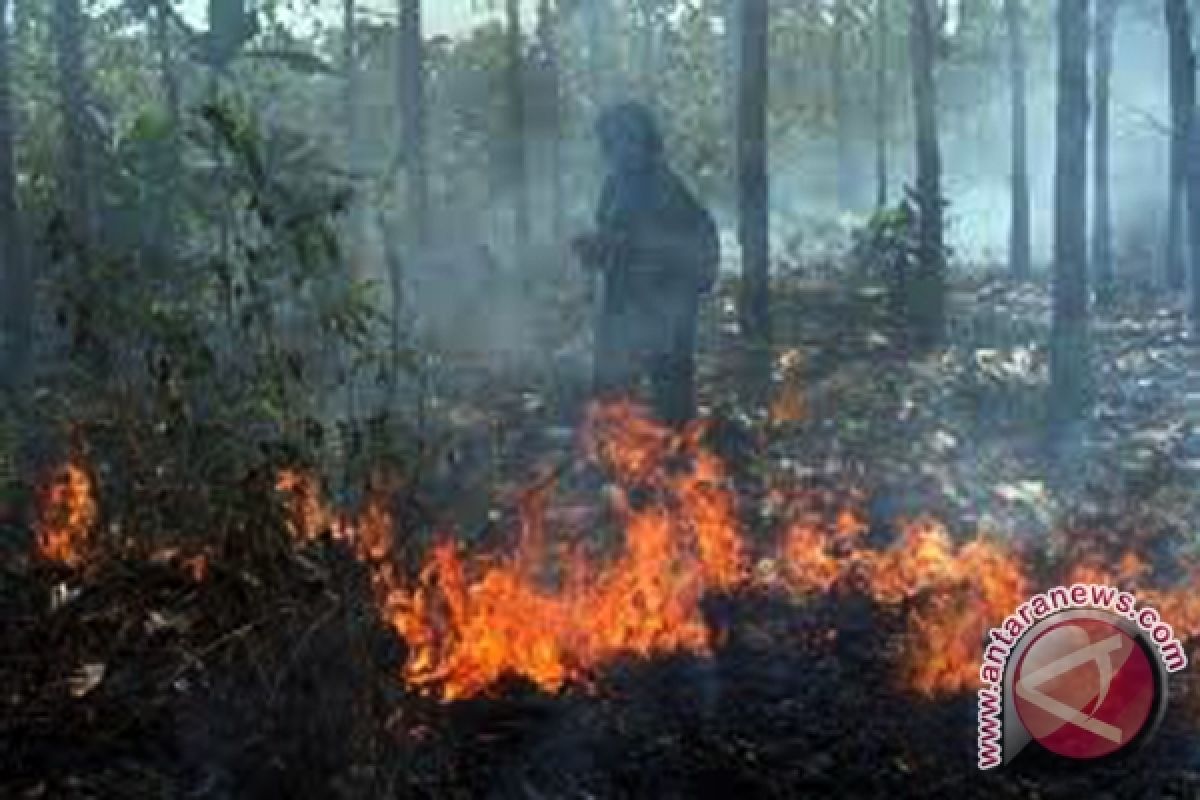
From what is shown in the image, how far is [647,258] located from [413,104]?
13.5 m

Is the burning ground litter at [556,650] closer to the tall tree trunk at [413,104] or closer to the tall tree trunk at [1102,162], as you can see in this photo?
the tall tree trunk at [413,104]

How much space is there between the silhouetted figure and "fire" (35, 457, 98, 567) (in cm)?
499

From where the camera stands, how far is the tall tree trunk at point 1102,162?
92.8 ft

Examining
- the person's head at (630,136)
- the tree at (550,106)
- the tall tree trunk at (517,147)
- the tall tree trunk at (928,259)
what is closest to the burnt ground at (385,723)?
the person's head at (630,136)

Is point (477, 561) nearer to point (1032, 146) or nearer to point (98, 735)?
point (98, 735)

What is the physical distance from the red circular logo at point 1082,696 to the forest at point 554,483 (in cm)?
8

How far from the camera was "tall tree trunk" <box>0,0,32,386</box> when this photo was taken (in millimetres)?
14070

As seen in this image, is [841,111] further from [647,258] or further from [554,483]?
[554,483]

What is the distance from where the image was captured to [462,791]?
5262mm

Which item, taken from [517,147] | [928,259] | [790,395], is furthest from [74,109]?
[517,147]

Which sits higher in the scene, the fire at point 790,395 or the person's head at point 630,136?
the person's head at point 630,136

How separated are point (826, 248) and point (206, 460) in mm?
33017

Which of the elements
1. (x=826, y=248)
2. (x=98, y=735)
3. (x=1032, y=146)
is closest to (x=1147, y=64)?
(x=1032, y=146)

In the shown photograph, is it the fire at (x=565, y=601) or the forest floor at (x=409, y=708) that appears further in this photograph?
the fire at (x=565, y=601)
